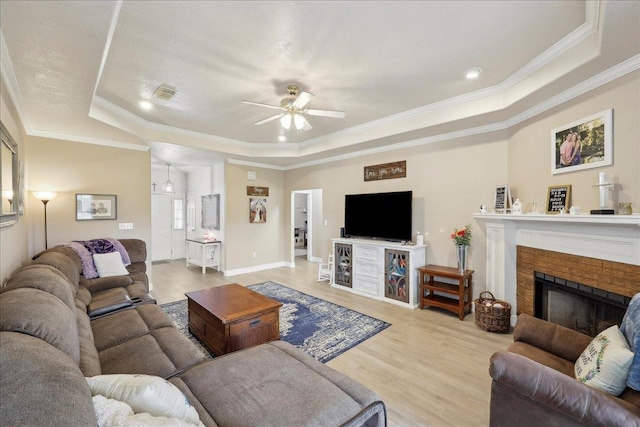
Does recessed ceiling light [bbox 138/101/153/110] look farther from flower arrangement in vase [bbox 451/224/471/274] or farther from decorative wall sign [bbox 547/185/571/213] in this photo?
decorative wall sign [bbox 547/185/571/213]

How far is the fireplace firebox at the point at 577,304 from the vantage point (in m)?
2.27

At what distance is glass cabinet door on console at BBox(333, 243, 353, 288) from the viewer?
4.98 meters

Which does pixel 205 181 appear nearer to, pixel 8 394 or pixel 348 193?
pixel 348 193

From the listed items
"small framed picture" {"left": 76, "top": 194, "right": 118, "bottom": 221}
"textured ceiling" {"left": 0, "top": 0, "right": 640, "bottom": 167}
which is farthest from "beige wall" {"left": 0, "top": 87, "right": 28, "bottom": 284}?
"small framed picture" {"left": 76, "top": 194, "right": 118, "bottom": 221}

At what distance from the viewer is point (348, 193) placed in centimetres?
552

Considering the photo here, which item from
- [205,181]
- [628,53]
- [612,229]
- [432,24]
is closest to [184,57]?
[432,24]

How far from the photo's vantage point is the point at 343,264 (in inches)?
200

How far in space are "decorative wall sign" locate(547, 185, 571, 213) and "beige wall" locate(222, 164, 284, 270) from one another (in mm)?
5224

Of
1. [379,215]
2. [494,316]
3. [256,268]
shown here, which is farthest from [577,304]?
[256,268]

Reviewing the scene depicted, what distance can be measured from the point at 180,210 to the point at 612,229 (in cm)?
875

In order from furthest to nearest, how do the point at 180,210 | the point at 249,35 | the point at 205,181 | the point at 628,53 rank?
the point at 180,210, the point at 205,181, the point at 249,35, the point at 628,53

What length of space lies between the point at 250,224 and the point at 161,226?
10.3 feet

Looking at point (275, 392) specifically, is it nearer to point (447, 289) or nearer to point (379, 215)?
point (447, 289)

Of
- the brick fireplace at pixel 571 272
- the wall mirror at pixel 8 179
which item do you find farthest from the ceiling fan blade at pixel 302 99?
the brick fireplace at pixel 571 272
